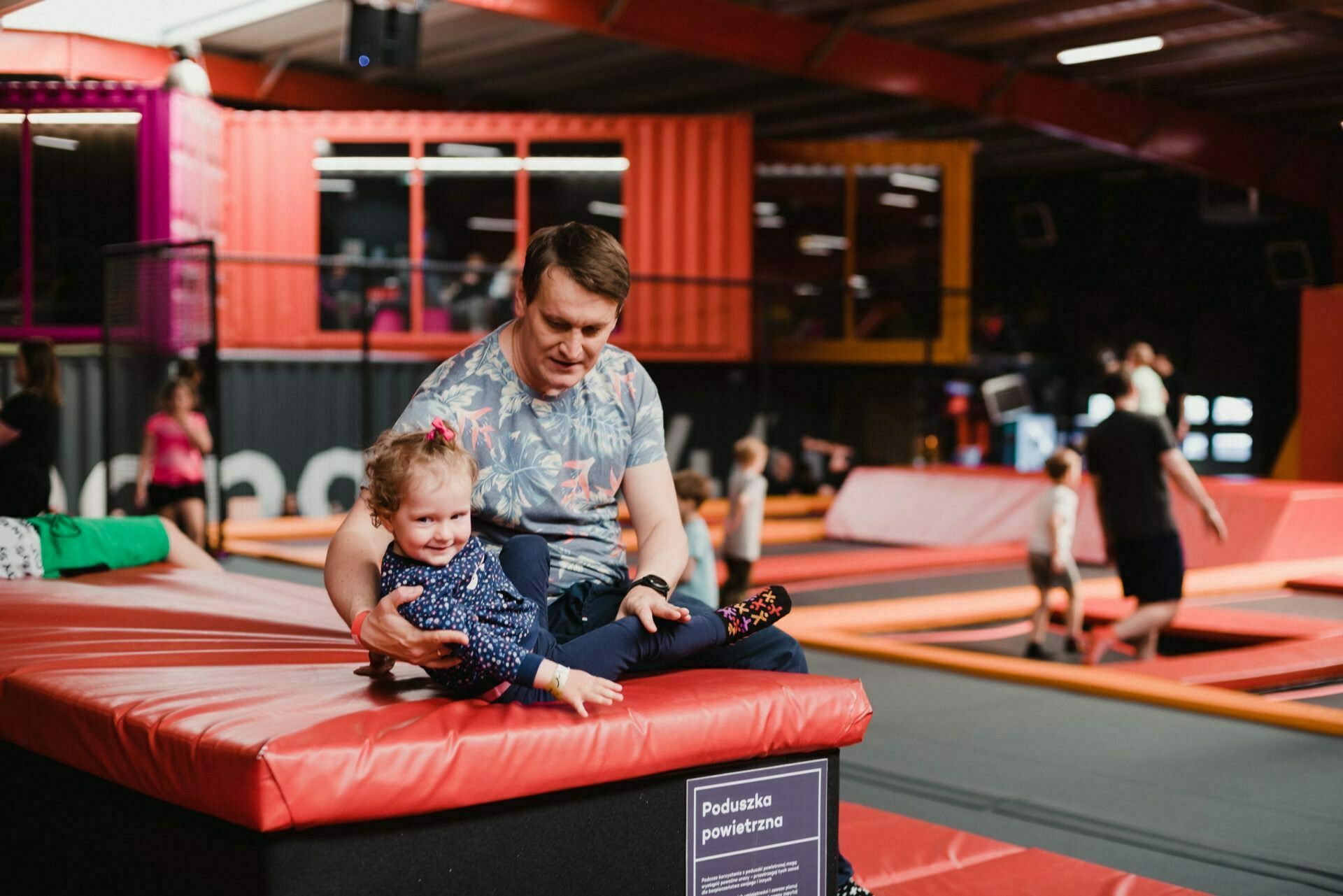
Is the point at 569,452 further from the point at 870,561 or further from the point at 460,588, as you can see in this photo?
the point at 870,561

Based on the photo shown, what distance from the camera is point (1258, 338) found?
15938 mm

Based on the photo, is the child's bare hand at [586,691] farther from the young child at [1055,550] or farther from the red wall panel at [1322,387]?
the red wall panel at [1322,387]

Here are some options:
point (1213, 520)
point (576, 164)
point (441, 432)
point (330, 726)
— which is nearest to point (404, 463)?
point (441, 432)

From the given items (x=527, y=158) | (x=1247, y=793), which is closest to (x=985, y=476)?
(x=527, y=158)

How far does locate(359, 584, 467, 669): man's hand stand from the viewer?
6.22 ft

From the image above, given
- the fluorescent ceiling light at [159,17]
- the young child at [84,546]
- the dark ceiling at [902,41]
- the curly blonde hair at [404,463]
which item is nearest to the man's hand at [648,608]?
the curly blonde hair at [404,463]

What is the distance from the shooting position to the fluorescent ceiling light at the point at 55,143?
6.83 metres

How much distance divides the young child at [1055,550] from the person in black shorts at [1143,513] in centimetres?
40

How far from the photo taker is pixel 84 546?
3.94m

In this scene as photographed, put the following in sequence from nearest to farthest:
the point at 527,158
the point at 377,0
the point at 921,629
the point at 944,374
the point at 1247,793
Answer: the point at 1247,793 < the point at 921,629 < the point at 377,0 < the point at 527,158 < the point at 944,374

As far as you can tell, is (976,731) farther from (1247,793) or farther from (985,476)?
(985,476)

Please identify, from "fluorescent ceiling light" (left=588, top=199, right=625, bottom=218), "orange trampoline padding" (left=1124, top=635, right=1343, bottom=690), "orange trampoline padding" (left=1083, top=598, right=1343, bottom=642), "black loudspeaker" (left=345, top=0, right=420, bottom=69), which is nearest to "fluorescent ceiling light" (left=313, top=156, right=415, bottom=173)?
"fluorescent ceiling light" (left=588, top=199, right=625, bottom=218)

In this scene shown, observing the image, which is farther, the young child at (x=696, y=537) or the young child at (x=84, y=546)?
the young child at (x=696, y=537)

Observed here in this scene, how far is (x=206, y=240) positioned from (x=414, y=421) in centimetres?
524
